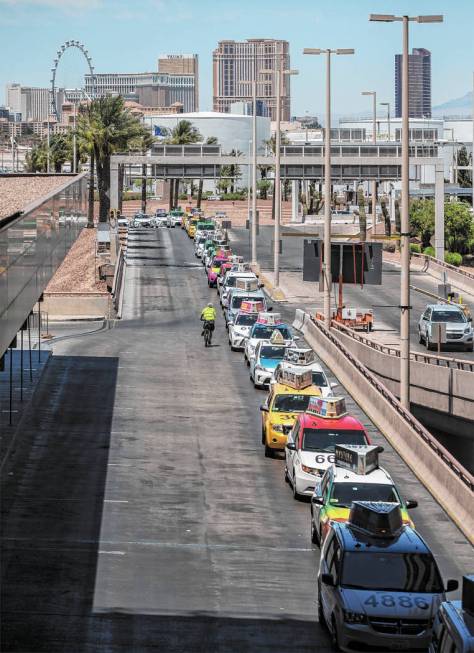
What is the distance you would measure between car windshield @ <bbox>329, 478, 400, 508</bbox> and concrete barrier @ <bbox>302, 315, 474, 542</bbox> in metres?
2.79

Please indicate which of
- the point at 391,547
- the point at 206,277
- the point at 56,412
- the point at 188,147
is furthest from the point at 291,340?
the point at 188,147

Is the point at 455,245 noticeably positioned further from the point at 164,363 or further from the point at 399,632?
the point at 399,632

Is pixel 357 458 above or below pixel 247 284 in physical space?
below

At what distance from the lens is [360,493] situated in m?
22.5

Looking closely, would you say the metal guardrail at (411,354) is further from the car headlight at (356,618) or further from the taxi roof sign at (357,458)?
the car headlight at (356,618)

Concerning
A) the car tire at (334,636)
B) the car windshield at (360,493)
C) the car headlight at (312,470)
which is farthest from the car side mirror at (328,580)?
the car headlight at (312,470)

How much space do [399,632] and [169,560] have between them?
21.7 feet

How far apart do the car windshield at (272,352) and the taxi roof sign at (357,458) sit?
18.6 meters

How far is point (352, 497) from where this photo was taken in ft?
73.6

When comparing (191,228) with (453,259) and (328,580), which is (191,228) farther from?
(328,580)

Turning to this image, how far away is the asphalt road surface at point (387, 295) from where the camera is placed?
62156mm

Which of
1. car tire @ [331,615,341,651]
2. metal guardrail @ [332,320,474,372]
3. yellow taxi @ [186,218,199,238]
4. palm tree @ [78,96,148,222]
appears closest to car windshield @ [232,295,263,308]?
metal guardrail @ [332,320,474,372]

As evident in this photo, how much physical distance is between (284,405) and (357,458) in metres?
8.53

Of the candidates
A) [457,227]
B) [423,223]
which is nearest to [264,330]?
[457,227]
